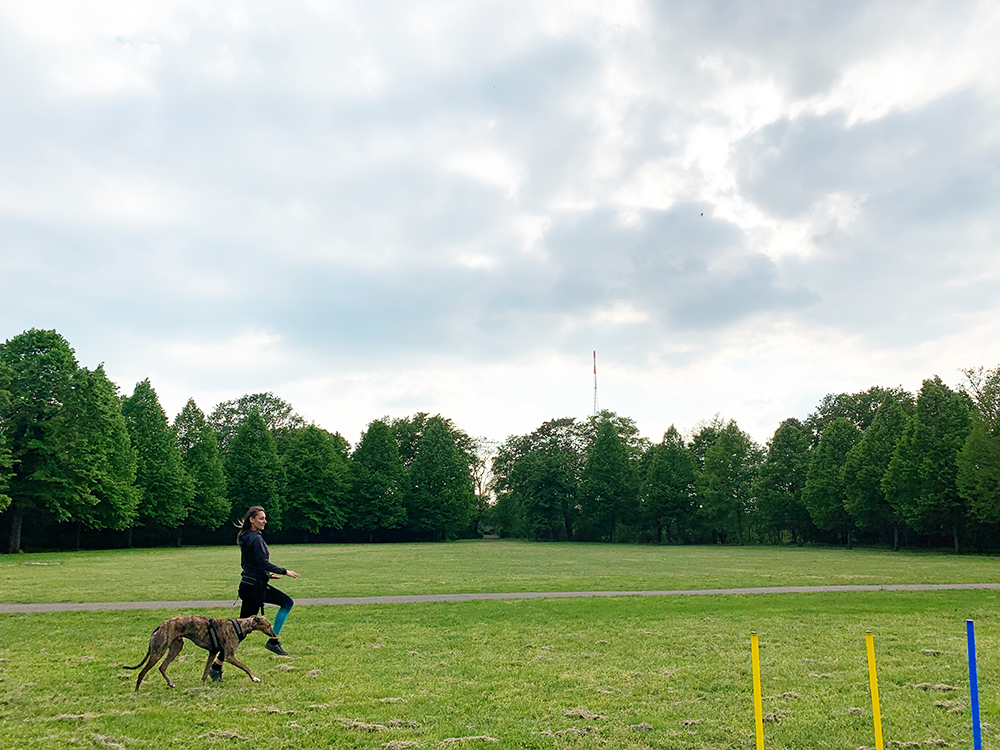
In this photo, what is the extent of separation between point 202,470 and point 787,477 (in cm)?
6139

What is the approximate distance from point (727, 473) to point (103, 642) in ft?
252

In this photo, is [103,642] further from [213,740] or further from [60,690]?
[213,740]

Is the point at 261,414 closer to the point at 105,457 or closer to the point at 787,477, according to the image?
the point at 105,457

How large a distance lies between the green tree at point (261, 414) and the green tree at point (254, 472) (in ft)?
62.2

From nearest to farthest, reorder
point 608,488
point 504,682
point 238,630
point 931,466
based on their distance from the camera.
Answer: point 504,682 → point 238,630 → point 931,466 → point 608,488

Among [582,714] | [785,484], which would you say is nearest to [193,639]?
[582,714]

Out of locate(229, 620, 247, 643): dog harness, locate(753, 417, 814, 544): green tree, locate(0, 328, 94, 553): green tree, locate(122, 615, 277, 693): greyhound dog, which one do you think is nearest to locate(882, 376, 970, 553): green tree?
locate(753, 417, 814, 544): green tree

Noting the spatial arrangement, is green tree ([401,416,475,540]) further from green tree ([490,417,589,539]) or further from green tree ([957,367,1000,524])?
green tree ([957,367,1000,524])

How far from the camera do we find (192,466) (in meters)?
73.0

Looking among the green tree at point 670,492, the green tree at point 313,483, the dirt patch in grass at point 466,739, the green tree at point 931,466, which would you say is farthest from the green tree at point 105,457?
the green tree at point 931,466

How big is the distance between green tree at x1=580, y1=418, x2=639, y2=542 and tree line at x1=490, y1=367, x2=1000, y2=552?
0.43 ft

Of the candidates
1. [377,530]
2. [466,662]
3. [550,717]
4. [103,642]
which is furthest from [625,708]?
[377,530]

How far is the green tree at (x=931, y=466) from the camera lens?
5531cm

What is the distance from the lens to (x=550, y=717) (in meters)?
7.82
